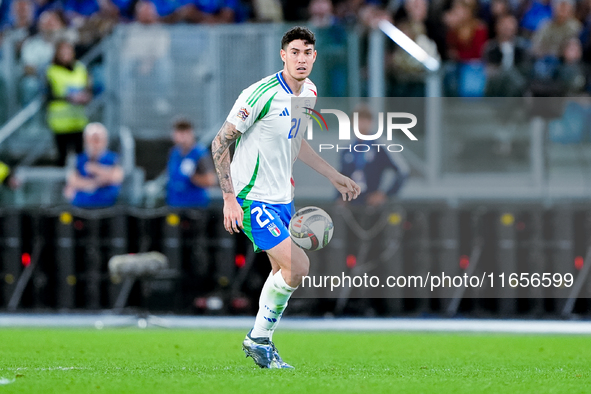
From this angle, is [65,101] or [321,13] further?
[321,13]

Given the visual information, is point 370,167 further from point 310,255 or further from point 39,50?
point 39,50

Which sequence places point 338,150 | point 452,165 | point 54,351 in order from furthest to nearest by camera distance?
point 452,165
point 338,150
point 54,351

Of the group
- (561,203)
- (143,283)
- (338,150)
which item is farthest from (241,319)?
(561,203)

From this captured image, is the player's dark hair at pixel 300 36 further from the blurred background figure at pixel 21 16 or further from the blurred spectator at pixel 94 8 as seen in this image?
the blurred spectator at pixel 94 8

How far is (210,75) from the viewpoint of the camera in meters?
15.4

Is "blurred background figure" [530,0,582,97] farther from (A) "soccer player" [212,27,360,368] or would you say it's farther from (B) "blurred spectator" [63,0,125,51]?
(A) "soccer player" [212,27,360,368]

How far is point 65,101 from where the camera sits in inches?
617

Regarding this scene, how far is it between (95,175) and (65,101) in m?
1.63

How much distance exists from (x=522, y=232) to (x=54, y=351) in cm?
688

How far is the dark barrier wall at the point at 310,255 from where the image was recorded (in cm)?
1416

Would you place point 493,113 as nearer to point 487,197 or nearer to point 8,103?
point 487,197

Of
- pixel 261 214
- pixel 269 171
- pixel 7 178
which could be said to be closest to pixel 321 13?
pixel 7 178

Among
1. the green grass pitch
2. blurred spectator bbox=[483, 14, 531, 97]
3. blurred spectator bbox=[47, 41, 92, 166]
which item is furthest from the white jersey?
blurred spectator bbox=[47, 41, 92, 166]

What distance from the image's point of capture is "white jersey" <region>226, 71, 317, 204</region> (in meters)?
8.07
